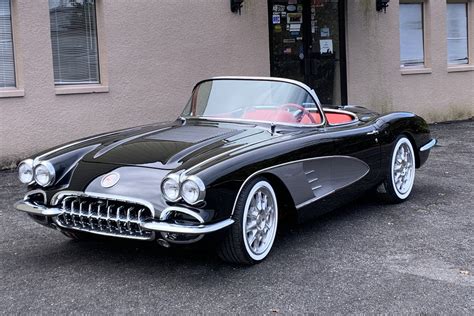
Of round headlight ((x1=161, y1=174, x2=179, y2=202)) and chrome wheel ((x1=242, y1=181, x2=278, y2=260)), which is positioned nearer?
round headlight ((x1=161, y1=174, x2=179, y2=202))

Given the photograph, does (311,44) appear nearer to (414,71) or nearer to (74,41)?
(414,71)

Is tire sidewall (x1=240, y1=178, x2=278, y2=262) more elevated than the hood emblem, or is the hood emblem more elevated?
the hood emblem

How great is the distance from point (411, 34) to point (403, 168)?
7074 millimetres

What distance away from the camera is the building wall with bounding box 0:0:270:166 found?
8156 millimetres

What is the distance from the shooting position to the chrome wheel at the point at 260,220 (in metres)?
4.09

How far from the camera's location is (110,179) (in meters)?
4.01

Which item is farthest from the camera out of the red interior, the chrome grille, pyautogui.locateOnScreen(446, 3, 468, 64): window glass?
pyautogui.locateOnScreen(446, 3, 468, 64): window glass

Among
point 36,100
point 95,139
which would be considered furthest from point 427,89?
point 95,139

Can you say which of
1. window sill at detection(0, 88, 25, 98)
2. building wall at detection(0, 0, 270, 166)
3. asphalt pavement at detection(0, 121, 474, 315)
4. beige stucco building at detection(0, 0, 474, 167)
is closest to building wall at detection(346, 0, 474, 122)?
beige stucco building at detection(0, 0, 474, 167)

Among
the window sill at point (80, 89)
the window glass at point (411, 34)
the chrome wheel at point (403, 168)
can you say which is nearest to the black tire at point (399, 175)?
the chrome wheel at point (403, 168)

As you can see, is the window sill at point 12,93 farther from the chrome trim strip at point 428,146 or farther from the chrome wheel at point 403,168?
the chrome trim strip at point 428,146

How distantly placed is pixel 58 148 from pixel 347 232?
2.35 meters

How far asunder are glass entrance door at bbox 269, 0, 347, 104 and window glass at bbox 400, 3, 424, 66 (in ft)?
5.42

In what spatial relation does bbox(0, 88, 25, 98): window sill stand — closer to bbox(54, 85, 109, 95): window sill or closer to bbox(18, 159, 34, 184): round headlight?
bbox(54, 85, 109, 95): window sill
